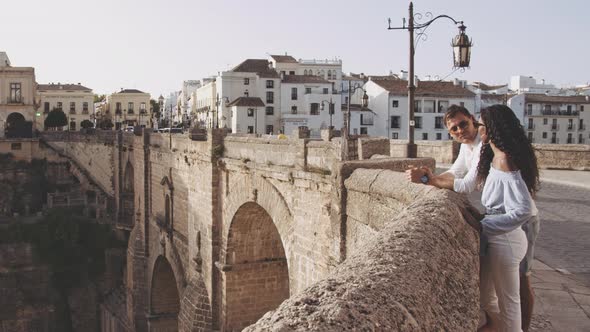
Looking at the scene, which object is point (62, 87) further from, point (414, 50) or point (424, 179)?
point (424, 179)

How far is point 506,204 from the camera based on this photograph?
12.5 feet

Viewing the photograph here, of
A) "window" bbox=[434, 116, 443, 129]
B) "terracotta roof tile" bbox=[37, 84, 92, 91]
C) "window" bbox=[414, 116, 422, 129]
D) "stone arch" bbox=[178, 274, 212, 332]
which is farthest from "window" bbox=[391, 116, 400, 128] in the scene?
"terracotta roof tile" bbox=[37, 84, 92, 91]

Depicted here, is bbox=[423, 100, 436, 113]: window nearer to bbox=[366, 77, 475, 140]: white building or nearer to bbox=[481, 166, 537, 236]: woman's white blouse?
bbox=[366, 77, 475, 140]: white building

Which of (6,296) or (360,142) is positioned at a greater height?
(360,142)

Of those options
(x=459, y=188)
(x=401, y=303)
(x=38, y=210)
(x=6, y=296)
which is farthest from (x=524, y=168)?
(x=38, y=210)

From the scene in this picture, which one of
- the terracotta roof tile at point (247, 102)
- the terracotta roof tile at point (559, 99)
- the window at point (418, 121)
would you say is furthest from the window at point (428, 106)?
the terracotta roof tile at point (247, 102)

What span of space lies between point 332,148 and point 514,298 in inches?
237

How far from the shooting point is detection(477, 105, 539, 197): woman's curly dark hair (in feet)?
12.8

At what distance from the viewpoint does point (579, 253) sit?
8.09 metres

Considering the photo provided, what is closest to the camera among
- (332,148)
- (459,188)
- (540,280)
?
(459,188)

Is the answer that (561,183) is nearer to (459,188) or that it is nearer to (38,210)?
(459,188)

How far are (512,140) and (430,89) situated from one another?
4986cm

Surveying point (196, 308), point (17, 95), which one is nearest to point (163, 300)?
point (196, 308)

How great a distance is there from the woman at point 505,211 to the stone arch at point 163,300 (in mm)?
20374
